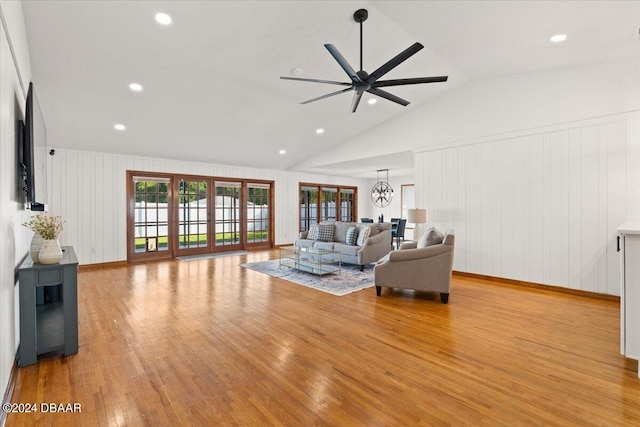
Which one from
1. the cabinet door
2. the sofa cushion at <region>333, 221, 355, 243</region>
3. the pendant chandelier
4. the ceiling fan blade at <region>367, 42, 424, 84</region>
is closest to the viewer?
the cabinet door

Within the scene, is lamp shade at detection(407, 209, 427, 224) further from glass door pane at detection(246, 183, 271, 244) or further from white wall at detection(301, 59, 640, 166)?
glass door pane at detection(246, 183, 271, 244)

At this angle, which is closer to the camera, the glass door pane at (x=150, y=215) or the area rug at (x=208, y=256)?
the glass door pane at (x=150, y=215)

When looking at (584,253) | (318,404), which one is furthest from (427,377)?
(584,253)

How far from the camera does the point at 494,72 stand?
4.82m

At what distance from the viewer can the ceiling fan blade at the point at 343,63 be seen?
9.14 feet

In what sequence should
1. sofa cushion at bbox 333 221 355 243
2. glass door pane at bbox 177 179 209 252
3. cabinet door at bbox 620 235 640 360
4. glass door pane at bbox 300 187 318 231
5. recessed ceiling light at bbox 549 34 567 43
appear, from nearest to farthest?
1. cabinet door at bbox 620 235 640 360
2. recessed ceiling light at bbox 549 34 567 43
3. sofa cushion at bbox 333 221 355 243
4. glass door pane at bbox 177 179 209 252
5. glass door pane at bbox 300 187 318 231

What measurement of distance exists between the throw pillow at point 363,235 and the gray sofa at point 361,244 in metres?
0.04

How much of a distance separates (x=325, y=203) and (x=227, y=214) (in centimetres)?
367

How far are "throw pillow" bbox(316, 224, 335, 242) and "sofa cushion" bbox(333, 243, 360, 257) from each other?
53cm

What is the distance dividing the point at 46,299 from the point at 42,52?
9.29ft

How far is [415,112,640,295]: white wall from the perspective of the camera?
4.02m

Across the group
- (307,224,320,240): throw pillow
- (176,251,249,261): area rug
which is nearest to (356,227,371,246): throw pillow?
(307,224,320,240): throw pillow

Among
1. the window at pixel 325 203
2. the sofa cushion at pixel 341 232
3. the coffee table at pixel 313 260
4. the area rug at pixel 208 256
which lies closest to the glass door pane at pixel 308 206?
the window at pixel 325 203

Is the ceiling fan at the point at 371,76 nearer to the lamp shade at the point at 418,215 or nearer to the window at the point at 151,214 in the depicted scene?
the lamp shade at the point at 418,215
